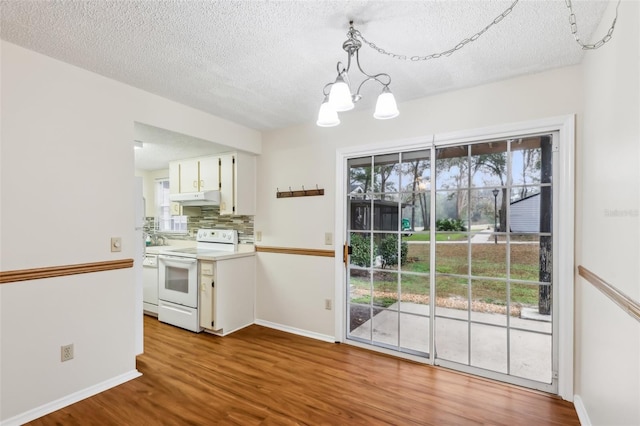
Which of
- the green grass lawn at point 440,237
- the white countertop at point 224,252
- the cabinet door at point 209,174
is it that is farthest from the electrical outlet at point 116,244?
the green grass lawn at point 440,237

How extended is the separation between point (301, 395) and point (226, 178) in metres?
2.48

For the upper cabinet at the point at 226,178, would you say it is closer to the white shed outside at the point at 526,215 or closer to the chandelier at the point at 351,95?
the chandelier at the point at 351,95

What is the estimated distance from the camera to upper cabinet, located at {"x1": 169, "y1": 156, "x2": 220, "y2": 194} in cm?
377

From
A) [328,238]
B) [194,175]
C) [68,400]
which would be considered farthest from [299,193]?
[68,400]

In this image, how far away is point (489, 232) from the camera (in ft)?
8.04

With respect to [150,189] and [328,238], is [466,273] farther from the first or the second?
A: [150,189]

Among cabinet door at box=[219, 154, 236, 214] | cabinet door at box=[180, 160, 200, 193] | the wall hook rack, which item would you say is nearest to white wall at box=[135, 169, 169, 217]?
cabinet door at box=[180, 160, 200, 193]

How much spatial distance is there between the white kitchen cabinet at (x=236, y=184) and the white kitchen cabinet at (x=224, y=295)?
61cm

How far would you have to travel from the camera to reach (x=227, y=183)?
11.9 ft

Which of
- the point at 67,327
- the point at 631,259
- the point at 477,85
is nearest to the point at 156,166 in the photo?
the point at 67,327

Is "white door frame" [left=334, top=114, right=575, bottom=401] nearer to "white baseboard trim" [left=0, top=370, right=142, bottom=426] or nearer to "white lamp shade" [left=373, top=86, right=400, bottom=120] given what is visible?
"white lamp shade" [left=373, top=86, right=400, bottom=120]

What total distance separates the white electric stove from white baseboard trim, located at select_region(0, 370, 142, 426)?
0.97 meters

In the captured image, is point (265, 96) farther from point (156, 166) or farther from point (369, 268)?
point (156, 166)

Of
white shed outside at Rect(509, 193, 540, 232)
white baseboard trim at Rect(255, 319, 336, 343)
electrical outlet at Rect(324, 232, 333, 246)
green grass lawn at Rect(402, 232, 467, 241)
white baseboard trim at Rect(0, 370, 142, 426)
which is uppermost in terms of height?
white shed outside at Rect(509, 193, 540, 232)
